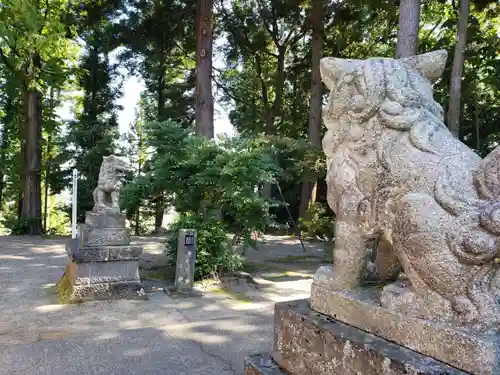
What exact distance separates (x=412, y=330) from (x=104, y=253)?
→ 510 centimetres

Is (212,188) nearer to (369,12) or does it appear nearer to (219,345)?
(219,345)

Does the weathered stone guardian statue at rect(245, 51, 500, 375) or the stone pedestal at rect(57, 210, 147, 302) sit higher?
the weathered stone guardian statue at rect(245, 51, 500, 375)

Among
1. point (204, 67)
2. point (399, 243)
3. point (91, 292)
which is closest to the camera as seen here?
point (399, 243)

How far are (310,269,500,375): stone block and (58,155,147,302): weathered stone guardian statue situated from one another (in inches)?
177

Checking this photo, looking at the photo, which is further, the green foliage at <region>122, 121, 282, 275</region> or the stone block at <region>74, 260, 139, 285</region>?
the green foliage at <region>122, 121, 282, 275</region>

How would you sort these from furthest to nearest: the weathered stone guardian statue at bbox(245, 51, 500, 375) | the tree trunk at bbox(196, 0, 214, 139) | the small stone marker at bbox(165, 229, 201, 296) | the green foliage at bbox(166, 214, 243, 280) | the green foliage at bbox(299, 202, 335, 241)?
the green foliage at bbox(299, 202, 335, 241)
the tree trunk at bbox(196, 0, 214, 139)
the green foliage at bbox(166, 214, 243, 280)
the small stone marker at bbox(165, 229, 201, 296)
the weathered stone guardian statue at bbox(245, 51, 500, 375)

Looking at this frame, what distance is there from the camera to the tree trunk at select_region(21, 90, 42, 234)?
14812 mm

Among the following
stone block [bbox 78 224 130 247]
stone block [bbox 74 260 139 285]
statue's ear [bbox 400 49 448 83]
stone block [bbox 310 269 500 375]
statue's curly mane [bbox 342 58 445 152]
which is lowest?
stone block [bbox 74 260 139 285]

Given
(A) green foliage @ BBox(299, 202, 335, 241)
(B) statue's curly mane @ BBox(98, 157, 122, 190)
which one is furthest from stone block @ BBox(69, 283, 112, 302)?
(A) green foliage @ BBox(299, 202, 335, 241)

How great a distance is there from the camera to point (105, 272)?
5930 mm

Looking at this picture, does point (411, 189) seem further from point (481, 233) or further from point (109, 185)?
point (109, 185)

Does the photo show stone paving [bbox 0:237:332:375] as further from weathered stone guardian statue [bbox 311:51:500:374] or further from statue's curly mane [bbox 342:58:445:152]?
statue's curly mane [bbox 342:58:445:152]

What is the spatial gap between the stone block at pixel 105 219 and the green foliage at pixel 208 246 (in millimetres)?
1255

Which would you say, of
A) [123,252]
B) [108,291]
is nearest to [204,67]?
[123,252]
